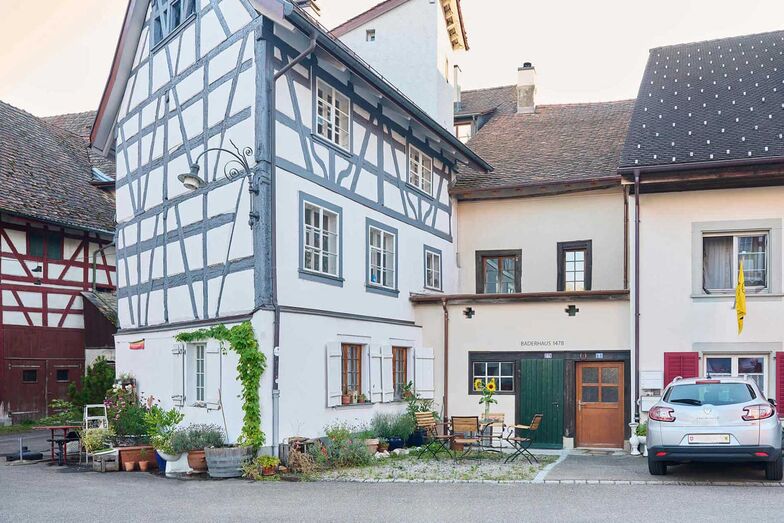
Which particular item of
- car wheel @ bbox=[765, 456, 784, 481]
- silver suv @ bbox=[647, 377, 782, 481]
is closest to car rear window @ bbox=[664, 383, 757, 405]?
silver suv @ bbox=[647, 377, 782, 481]

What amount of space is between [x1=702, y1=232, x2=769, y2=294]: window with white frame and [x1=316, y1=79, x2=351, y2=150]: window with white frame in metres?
7.13

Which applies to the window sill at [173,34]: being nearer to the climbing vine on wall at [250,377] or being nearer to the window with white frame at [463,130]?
the climbing vine on wall at [250,377]

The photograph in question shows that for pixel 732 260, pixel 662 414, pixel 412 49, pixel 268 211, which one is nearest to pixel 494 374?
pixel 732 260

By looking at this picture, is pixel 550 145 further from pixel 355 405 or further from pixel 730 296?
pixel 355 405

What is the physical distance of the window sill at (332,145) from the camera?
1488 cm

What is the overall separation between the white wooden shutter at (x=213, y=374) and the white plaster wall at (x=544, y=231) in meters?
8.42

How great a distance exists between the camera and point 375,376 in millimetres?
16312

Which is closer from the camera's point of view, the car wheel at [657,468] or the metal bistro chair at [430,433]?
the car wheel at [657,468]

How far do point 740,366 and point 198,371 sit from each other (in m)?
9.96

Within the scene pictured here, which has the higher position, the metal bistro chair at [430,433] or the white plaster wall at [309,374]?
the white plaster wall at [309,374]

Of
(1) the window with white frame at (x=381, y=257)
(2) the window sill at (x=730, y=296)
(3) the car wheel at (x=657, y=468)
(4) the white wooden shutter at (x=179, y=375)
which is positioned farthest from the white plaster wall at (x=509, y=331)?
(4) the white wooden shutter at (x=179, y=375)

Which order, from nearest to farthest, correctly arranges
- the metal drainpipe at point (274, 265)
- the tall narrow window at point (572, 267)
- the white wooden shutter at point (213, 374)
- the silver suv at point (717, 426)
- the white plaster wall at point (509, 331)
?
the silver suv at point (717, 426) < the metal drainpipe at point (274, 265) < the white wooden shutter at point (213, 374) < the white plaster wall at point (509, 331) < the tall narrow window at point (572, 267)

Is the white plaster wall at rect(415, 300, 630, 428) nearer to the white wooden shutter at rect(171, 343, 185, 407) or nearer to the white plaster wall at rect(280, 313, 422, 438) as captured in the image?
the white plaster wall at rect(280, 313, 422, 438)

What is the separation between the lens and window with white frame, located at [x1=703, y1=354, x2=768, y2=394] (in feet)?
51.0
